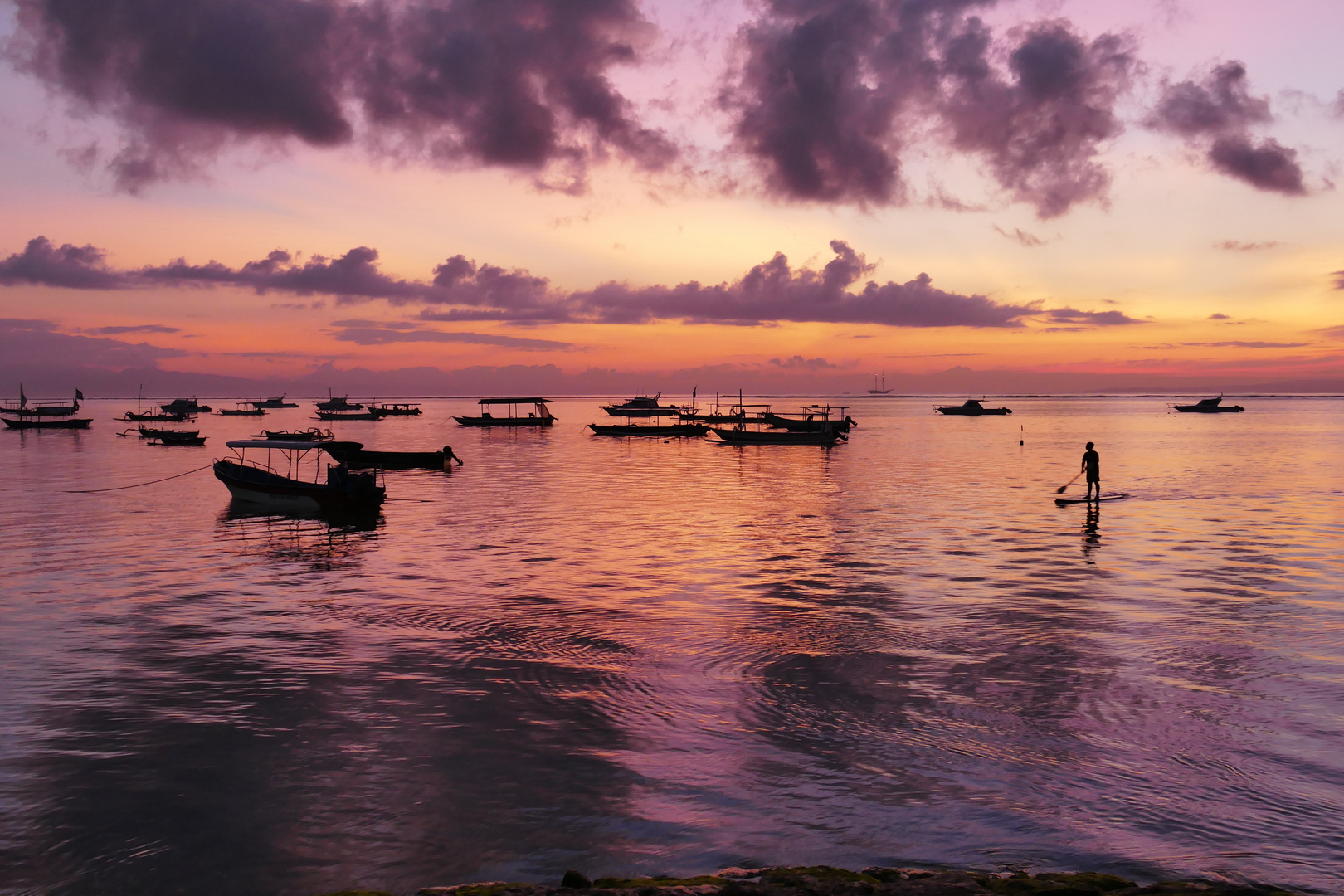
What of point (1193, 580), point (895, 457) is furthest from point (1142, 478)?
point (1193, 580)

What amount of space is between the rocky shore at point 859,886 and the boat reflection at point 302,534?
67.7 ft

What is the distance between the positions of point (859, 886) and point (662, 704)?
20.5 feet

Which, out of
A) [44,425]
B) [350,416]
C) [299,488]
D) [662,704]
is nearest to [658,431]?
[299,488]

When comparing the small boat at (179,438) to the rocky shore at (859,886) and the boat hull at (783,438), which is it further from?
the rocky shore at (859,886)

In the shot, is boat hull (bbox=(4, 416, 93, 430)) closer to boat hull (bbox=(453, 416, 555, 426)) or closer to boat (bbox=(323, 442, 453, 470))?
boat hull (bbox=(453, 416, 555, 426))

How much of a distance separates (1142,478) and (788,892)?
55131 mm

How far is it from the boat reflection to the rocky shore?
20.6 m

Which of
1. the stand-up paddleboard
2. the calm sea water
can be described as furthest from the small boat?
the stand-up paddleboard

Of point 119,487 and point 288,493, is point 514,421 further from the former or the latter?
point 288,493

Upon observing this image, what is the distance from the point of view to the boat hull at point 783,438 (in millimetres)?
88625

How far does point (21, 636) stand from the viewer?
57.5ft

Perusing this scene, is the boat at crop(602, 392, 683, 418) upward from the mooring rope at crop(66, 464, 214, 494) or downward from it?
upward

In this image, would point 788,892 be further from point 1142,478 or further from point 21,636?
point 1142,478

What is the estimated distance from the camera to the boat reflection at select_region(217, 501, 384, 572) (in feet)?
91.8
